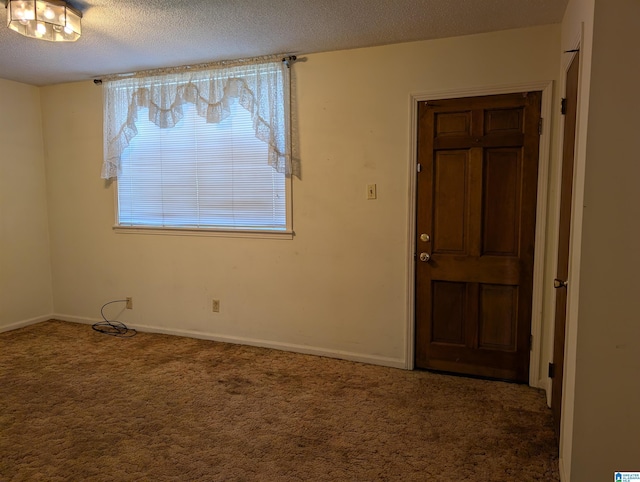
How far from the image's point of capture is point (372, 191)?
3326mm

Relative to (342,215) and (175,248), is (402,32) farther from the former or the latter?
(175,248)

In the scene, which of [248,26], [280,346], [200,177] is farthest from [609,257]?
[200,177]

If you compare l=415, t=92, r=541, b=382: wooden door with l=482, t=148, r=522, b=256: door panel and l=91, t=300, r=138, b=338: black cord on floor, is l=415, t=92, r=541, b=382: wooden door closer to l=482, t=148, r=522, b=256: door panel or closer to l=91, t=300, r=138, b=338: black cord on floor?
l=482, t=148, r=522, b=256: door panel

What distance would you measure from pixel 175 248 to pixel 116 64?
64.5 inches

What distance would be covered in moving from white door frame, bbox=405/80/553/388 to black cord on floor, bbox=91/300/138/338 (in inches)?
106

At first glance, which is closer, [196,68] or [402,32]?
[402,32]

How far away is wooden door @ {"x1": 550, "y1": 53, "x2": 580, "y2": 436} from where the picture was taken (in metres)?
2.26

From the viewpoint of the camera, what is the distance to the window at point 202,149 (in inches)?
140

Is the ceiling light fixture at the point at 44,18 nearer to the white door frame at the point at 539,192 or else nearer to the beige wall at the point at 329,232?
the beige wall at the point at 329,232

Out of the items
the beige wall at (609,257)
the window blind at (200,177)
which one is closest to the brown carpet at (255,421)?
the beige wall at (609,257)

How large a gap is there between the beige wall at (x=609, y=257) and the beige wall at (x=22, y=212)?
15.7 feet

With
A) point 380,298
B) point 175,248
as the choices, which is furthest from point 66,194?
point 380,298

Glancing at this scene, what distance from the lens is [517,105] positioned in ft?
9.59

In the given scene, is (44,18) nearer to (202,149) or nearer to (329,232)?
(202,149)
